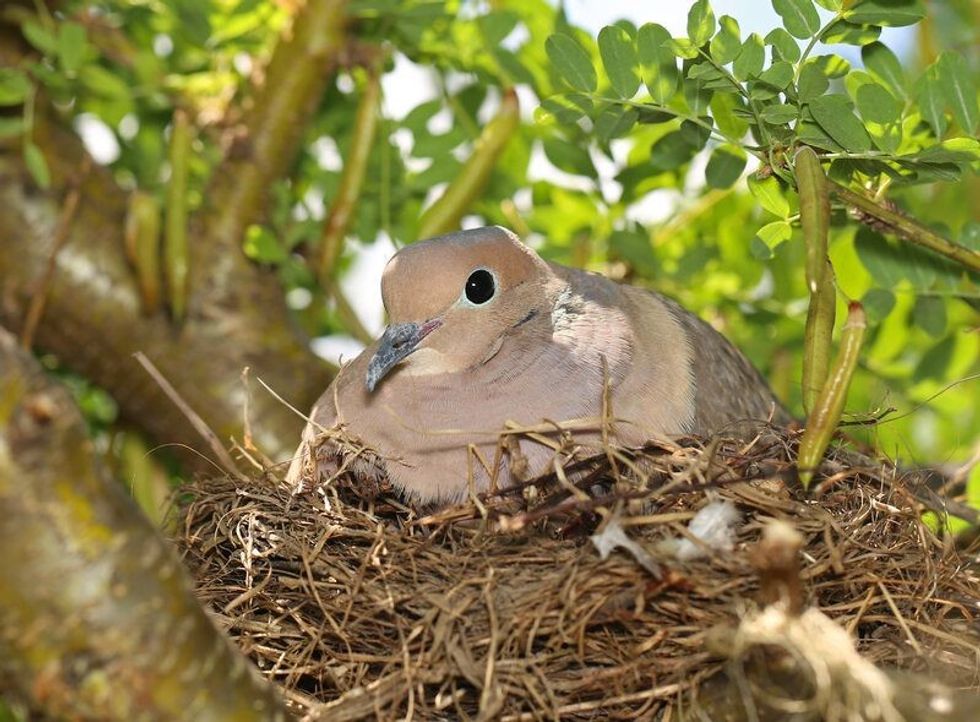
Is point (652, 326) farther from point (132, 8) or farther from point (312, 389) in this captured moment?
point (132, 8)

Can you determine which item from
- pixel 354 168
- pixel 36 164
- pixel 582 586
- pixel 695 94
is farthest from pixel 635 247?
pixel 36 164

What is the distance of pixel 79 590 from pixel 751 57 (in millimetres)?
1477

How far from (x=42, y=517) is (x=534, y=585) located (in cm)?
92

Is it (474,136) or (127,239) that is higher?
(127,239)

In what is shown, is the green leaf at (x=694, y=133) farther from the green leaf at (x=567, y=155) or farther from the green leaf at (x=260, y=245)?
Answer: the green leaf at (x=260, y=245)

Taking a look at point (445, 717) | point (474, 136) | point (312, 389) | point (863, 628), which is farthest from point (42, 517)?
point (474, 136)

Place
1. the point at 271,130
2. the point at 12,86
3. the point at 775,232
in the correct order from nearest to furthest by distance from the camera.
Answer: the point at 775,232 < the point at 12,86 < the point at 271,130

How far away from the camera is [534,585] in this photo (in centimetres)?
213

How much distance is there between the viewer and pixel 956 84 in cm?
238

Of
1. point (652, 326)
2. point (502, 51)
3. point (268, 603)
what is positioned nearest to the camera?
point (268, 603)

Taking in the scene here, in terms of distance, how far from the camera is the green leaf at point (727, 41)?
2.24m

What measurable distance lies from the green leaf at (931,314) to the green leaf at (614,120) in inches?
31.6

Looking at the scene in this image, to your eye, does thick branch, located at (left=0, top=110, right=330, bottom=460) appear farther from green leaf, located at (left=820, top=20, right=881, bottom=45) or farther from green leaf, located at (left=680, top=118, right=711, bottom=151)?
green leaf, located at (left=820, top=20, right=881, bottom=45)

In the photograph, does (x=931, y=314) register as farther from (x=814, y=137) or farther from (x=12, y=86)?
(x=12, y=86)
